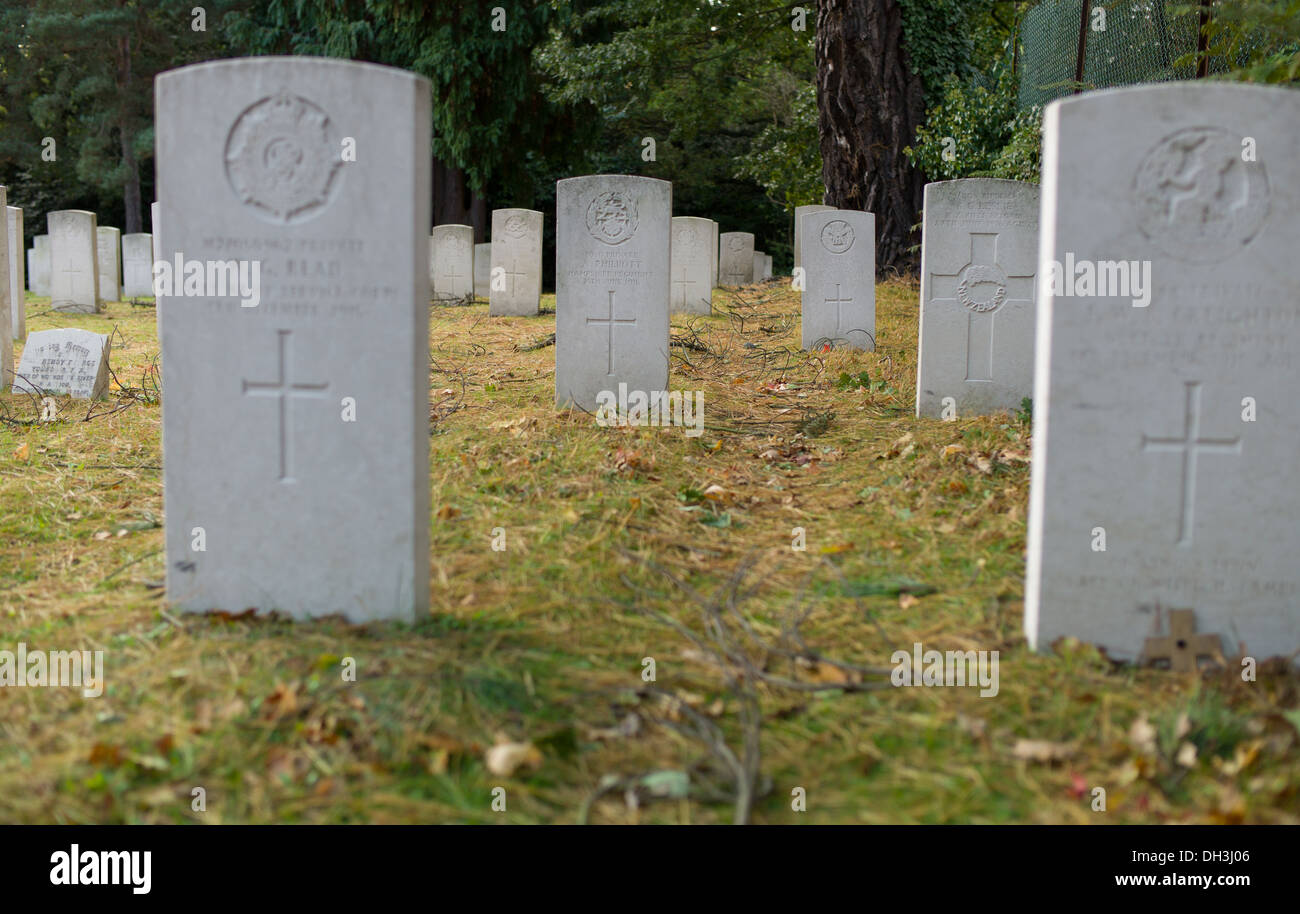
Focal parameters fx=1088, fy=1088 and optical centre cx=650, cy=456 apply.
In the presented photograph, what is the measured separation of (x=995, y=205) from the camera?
7367 mm

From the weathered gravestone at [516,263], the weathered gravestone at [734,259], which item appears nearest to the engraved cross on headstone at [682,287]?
the weathered gravestone at [516,263]

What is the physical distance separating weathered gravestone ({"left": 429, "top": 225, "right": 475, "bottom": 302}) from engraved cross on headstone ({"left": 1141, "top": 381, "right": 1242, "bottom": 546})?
43.1ft

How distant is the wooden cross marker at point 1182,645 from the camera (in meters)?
3.43

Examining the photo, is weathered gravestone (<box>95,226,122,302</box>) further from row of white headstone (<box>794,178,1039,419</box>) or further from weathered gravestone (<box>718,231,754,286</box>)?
row of white headstone (<box>794,178,1039,419</box>)

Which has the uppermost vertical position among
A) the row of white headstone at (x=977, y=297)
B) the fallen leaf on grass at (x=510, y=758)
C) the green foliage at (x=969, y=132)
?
the green foliage at (x=969, y=132)

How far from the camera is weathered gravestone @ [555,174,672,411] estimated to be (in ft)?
24.3

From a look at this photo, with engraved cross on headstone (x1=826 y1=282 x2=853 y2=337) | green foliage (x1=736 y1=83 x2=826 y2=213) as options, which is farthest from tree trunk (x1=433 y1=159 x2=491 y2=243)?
engraved cross on headstone (x1=826 y1=282 x2=853 y2=337)

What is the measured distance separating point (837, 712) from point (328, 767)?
4.72 ft

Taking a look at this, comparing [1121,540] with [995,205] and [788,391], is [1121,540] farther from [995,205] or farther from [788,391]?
[788,391]

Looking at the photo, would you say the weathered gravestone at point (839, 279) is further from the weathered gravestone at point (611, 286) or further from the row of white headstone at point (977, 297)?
the weathered gravestone at point (611, 286)

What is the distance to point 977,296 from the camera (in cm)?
750

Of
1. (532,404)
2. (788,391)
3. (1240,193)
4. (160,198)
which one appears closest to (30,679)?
(160,198)

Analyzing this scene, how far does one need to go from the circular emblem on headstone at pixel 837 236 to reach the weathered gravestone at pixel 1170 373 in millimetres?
6750

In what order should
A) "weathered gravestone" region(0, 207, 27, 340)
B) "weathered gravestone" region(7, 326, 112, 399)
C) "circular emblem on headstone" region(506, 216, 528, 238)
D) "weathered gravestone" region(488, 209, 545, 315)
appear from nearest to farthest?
"weathered gravestone" region(7, 326, 112, 399) < "weathered gravestone" region(0, 207, 27, 340) < "circular emblem on headstone" region(506, 216, 528, 238) < "weathered gravestone" region(488, 209, 545, 315)
